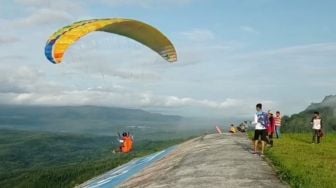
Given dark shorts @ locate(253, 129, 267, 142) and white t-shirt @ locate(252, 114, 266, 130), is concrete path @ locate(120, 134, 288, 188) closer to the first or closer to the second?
dark shorts @ locate(253, 129, 267, 142)

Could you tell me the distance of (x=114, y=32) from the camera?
32625 millimetres

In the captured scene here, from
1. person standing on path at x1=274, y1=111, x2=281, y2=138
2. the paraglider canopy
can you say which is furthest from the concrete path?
person standing on path at x1=274, y1=111, x2=281, y2=138

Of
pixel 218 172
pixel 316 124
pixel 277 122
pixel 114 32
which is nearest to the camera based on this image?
pixel 218 172

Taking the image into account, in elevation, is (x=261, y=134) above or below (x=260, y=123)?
below

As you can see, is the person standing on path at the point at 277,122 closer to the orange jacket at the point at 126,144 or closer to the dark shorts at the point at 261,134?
the orange jacket at the point at 126,144

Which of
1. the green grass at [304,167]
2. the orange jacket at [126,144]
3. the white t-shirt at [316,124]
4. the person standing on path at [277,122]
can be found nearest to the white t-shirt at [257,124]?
the green grass at [304,167]

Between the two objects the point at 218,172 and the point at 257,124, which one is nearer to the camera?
the point at 218,172

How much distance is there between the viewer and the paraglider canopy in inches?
988

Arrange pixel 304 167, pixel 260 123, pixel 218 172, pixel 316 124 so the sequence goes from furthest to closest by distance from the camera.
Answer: pixel 316 124 → pixel 260 123 → pixel 304 167 → pixel 218 172

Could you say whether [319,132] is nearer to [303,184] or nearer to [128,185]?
[128,185]

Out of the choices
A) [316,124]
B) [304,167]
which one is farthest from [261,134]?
[316,124]

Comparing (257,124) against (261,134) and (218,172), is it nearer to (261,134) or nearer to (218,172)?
(261,134)

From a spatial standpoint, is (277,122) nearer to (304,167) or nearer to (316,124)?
(316,124)

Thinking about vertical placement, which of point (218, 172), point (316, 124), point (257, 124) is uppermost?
point (316, 124)
